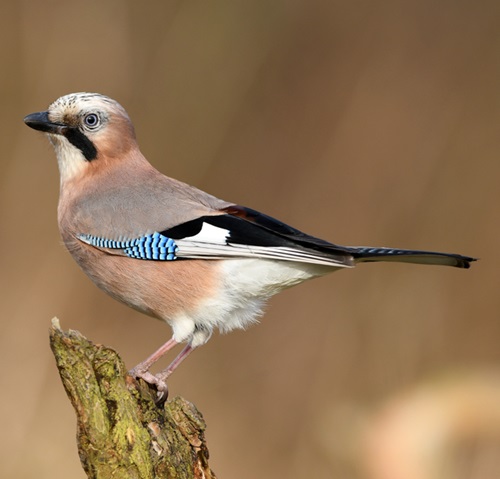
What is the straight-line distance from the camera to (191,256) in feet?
13.9

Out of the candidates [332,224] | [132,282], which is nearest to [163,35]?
[332,224]

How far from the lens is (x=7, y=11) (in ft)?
23.1

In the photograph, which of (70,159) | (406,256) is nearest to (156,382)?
(406,256)

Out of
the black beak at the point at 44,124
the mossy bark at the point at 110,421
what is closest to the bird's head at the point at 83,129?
the black beak at the point at 44,124

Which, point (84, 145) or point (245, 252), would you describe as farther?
point (84, 145)

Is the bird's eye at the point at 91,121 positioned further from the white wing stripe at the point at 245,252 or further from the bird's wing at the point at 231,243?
the white wing stripe at the point at 245,252

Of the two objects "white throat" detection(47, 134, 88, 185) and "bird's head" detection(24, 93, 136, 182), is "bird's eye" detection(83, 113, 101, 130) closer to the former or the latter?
"bird's head" detection(24, 93, 136, 182)

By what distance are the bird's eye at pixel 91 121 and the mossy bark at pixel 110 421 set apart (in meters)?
1.80

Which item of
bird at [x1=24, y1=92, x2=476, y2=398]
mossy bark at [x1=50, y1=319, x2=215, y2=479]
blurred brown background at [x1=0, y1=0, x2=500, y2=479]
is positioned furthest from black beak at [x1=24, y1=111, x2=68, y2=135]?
blurred brown background at [x1=0, y1=0, x2=500, y2=479]

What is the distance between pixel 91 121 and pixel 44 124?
235mm

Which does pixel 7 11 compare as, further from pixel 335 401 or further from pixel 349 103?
pixel 335 401

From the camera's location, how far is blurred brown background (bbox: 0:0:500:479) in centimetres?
636

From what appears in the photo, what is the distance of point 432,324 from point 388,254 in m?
2.79

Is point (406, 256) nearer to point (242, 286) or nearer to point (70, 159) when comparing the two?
point (242, 286)
